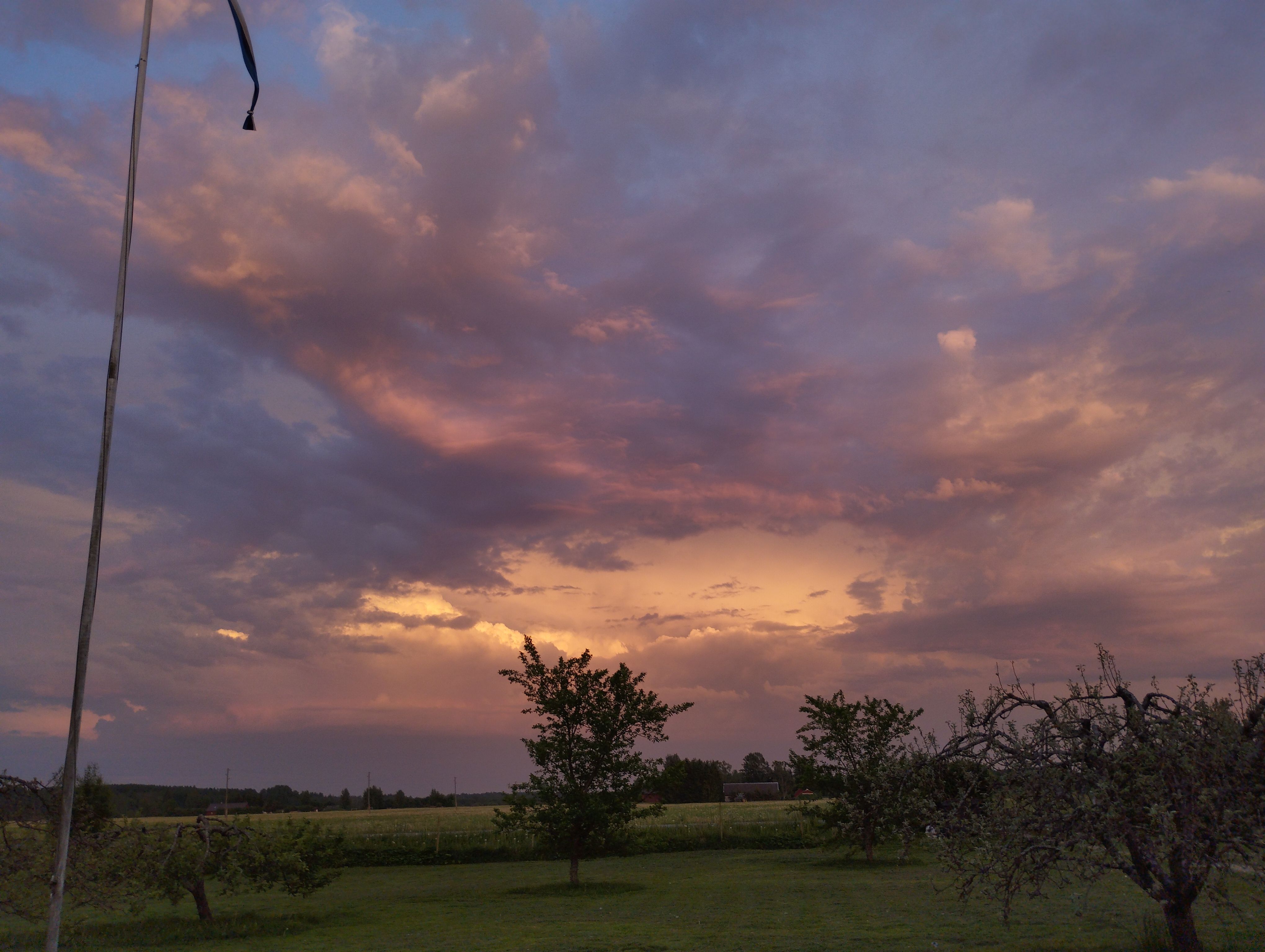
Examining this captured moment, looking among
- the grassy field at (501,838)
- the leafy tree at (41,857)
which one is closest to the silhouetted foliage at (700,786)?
the grassy field at (501,838)

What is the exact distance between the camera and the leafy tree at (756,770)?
17050 cm

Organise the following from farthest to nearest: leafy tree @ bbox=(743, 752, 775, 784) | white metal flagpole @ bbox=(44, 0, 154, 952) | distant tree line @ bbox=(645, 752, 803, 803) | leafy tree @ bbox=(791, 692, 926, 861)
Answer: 1. leafy tree @ bbox=(743, 752, 775, 784)
2. distant tree line @ bbox=(645, 752, 803, 803)
3. leafy tree @ bbox=(791, 692, 926, 861)
4. white metal flagpole @ bbox=(44, 0, 154, 952)

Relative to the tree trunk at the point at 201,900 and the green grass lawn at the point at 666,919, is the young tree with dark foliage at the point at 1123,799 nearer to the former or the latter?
the green grass lawn at the point at 666,919

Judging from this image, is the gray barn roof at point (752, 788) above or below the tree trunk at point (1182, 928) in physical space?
below

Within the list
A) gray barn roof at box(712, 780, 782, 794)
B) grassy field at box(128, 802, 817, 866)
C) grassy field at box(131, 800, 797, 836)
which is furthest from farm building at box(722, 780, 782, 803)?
grassy field at box(128, 802, 817, 866)

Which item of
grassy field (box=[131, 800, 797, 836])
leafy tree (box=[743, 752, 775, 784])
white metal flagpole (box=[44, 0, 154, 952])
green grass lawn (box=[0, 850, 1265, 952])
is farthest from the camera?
leafy tree (box=[743, 752, 775, 784])

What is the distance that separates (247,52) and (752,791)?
13352 cm

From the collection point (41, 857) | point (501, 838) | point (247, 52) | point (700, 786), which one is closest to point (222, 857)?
point (41, 857)

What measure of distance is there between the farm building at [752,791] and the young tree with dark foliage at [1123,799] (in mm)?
119340

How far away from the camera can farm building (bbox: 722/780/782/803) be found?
128500mm

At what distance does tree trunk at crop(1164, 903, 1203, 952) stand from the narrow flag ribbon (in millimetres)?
19397

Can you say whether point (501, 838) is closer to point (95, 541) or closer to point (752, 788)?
point (95, 541)

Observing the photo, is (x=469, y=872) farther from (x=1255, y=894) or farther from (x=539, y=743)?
(x=1255, y=894)

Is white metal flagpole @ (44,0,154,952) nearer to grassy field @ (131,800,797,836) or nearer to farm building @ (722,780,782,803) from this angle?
grassy field @ (131,800,797,836)
